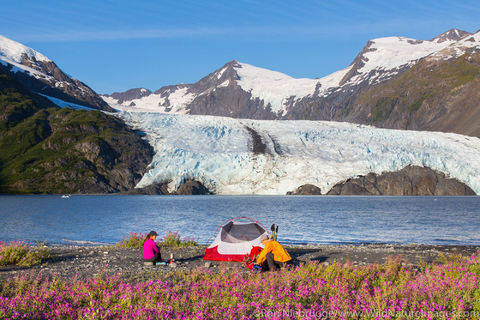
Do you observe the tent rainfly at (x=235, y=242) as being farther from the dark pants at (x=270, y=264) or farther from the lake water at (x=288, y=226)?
the lake water at (x=288, y=226)

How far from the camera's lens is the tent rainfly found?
787 inches

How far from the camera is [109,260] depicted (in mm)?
18594

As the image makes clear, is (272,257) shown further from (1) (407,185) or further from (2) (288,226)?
(1) (407,185)

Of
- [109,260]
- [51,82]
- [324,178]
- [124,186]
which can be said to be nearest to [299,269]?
[109,260]

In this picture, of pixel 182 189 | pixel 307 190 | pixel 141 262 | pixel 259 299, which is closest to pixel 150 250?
pixel 141 262

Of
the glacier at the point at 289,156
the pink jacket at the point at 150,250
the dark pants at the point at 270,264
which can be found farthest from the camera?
the glacier at the point at 289,156

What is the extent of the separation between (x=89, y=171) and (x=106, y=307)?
296ft

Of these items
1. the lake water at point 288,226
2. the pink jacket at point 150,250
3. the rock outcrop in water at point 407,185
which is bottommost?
the lake water at point 288,226

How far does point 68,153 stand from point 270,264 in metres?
92.5

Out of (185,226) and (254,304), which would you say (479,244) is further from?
(254,304)

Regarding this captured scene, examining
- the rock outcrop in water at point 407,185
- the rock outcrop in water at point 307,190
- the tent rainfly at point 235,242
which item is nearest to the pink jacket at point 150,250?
the tent rainfly at point 235,242

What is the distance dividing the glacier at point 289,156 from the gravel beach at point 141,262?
5527 centimetres

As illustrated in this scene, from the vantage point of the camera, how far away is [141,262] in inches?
729

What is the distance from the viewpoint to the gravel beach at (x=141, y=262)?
15.3m
